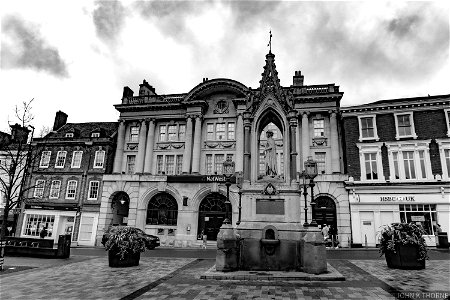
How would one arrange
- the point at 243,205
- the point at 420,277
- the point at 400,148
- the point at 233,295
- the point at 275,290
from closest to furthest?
the point at 233,295 < the point at 275,290 < the point at 420,277 < the point at 243,205 < the point at 400,148

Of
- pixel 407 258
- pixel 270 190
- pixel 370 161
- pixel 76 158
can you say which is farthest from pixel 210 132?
pixel 407 258

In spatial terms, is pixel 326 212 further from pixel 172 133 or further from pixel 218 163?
pixel 172 133

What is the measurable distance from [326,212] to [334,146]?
6330 millimetres

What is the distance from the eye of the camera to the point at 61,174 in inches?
1334

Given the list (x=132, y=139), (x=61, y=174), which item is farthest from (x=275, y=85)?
(x=61, y=174)

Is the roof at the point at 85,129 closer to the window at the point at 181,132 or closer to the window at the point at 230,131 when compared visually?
the window at the point at 181,132

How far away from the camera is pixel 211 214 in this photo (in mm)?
30094

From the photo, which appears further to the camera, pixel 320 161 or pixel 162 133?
pixel 162 133

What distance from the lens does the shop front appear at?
83.9 feet

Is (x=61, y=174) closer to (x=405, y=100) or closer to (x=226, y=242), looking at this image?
(x=226, y=242)

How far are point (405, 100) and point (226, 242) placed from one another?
2555 cm

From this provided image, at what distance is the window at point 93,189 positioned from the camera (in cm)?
3272

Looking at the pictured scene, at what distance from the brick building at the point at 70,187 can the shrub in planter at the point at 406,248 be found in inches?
1121

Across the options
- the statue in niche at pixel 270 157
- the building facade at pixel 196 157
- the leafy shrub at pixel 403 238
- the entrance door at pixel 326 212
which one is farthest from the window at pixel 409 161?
the statue in niche at pixel 270 157
